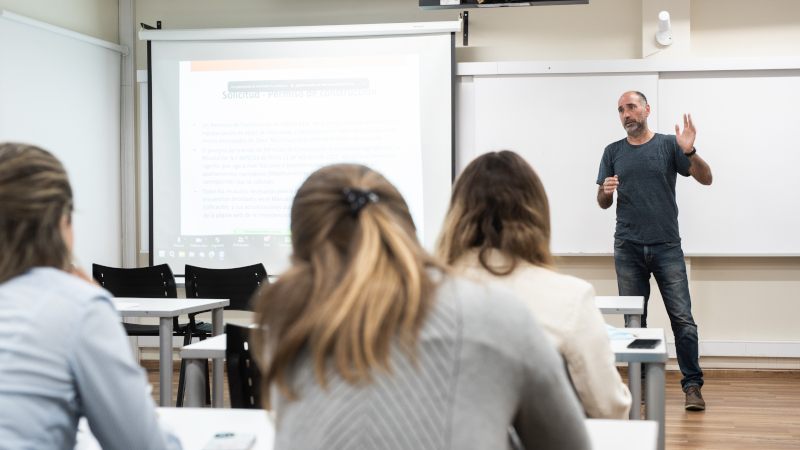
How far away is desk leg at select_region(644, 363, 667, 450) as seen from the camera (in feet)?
6.34

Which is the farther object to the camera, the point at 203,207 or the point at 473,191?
the point at 203,207

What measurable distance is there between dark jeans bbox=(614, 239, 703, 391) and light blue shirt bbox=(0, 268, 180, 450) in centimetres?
329

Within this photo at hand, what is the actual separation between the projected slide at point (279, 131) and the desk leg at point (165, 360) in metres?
1.87

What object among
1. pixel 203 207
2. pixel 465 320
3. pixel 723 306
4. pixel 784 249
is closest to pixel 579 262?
pixel 723 306

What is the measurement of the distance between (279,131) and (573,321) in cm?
377

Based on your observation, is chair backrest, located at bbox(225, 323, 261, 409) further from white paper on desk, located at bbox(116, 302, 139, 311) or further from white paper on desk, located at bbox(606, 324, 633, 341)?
white paper on desk, located at bbox(116, 302, 139, 311)

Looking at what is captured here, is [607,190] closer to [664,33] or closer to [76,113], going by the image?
[664,33]

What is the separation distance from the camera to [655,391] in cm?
195

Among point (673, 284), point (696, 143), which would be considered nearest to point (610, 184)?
point (673, 284)

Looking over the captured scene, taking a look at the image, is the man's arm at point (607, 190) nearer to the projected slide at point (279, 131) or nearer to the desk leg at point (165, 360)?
the projected slide at point (279, 131)

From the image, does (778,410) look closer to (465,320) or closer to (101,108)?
(465,320)

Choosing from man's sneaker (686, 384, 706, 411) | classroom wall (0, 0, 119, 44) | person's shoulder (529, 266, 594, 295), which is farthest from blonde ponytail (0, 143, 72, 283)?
classroom wall (0, 0, 119, 44)

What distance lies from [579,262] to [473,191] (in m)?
3.41

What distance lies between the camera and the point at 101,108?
5035mm
